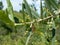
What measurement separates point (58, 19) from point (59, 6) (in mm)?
73

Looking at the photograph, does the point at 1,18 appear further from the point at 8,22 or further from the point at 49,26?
the point at 49,26

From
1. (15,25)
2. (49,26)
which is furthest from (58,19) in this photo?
(15,25)

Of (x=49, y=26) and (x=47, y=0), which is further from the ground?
(x=47, y=0)

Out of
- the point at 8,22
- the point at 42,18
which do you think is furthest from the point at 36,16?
the point at 8,22

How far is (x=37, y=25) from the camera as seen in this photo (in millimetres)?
735

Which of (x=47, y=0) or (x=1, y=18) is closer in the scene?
(x=1, y=18)

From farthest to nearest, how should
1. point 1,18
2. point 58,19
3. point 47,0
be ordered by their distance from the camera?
point 58,19, point 47,0, point 1,18

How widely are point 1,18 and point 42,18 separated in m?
0.16

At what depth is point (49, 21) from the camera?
2.58ft

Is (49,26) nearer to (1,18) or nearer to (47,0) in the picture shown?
(47,0)

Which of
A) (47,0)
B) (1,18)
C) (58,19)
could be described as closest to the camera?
(1,18)

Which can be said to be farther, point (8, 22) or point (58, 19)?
point (58, 19)

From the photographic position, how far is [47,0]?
0.72 m

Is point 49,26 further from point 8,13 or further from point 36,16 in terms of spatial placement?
point 8,13
